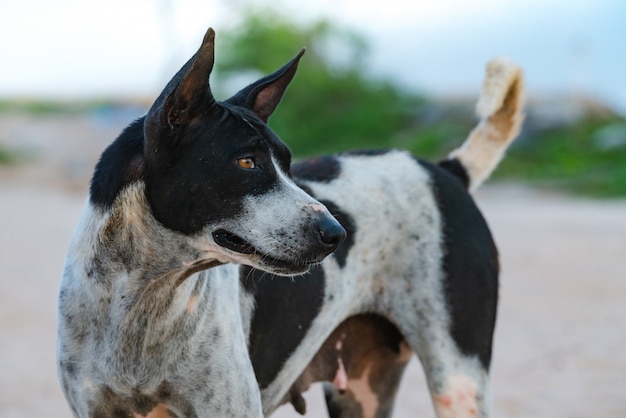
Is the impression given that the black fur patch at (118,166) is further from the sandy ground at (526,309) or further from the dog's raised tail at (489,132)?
the sandy ground at (526,309)

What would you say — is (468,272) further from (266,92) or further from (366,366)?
(266,92)

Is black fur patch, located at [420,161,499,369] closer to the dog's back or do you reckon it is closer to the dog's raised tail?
the dog's back

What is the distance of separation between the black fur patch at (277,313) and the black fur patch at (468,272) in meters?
0.51

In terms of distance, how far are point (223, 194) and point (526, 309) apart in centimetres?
554

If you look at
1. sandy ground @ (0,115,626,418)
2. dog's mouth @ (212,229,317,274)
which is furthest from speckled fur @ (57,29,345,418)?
sandy ground @ (0,115,626,418)

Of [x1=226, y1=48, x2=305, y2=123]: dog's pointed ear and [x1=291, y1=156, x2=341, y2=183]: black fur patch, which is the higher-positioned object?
[x1=226, y1=48, x2=305, y2=123]: dog's pointed ear

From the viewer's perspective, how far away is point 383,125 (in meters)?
19.6

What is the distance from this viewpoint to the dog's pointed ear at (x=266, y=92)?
114 inches

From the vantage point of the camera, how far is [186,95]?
2539mm

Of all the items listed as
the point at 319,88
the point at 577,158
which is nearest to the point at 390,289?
the point at 577,158

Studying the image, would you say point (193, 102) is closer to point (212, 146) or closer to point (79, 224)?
point (212, 146)

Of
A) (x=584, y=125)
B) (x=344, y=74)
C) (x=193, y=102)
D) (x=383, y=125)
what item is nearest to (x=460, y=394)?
(x=193, y=102)

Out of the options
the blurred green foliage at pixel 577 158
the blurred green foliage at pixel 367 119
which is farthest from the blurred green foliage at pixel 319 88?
the blurred green foliage at pixel 577 158

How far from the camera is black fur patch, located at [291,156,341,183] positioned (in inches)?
136
